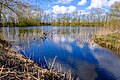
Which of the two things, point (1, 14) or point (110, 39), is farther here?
point (110, 39)

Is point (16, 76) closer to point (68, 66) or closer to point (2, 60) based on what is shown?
point (2, 60)

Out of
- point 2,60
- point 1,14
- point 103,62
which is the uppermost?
point 1,14

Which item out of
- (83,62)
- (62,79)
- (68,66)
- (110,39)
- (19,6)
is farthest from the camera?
(110,39)

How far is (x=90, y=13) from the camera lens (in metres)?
105

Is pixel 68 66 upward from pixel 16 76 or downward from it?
downward

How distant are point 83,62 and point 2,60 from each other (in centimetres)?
775

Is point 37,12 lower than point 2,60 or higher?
higher

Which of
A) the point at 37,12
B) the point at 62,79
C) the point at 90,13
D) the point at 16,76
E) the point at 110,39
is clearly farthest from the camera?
the point at 90,13

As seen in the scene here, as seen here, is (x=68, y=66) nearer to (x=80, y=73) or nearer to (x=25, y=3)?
(x=80, y=73)

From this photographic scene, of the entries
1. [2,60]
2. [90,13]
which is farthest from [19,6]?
[90,13]

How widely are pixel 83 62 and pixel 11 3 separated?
6903 millimetres

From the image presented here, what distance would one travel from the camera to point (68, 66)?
48.9 ft

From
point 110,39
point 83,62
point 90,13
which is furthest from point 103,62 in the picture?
point 90,13

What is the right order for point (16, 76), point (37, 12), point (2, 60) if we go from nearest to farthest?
point (16, 76) → point (2, 60) → point (37, 12)
